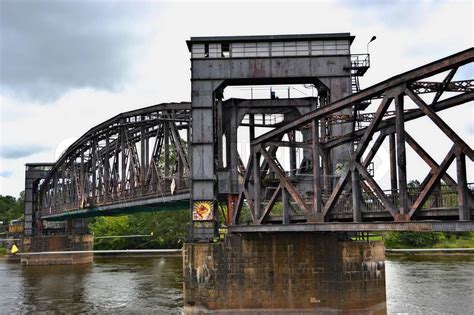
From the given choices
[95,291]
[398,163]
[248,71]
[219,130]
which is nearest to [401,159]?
[398,163]

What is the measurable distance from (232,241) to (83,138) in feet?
138

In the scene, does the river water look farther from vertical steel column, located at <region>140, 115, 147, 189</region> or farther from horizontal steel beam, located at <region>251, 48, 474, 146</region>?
horizontal steel beam, located at <region>251, 48, 474, 146</region>

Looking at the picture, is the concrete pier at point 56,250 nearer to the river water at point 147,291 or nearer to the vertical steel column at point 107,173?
the river water at point 147,291

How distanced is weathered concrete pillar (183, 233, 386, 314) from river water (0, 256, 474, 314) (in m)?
4.57

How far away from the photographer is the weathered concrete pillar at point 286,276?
93.7 ft

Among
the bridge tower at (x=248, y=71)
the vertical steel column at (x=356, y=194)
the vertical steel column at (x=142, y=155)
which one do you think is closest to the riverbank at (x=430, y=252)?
the vertical steel column at (x=142, y=155)

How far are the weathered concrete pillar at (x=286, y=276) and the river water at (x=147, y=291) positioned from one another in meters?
4.57

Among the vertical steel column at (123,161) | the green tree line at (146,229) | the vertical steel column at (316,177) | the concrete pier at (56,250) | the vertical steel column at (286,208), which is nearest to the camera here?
the vertical steel column at (316,177)

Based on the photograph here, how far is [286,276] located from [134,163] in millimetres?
29830

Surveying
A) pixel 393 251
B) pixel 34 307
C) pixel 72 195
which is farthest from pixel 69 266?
pixel 393 251

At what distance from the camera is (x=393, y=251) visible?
79.7m

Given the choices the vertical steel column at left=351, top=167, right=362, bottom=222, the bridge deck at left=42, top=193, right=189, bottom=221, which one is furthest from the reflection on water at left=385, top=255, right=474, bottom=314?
the bridge deck at left=42, top=193, right=189, bottom=221

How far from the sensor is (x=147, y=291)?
43531 mm

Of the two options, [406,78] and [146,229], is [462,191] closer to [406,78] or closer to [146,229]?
[406,78]
